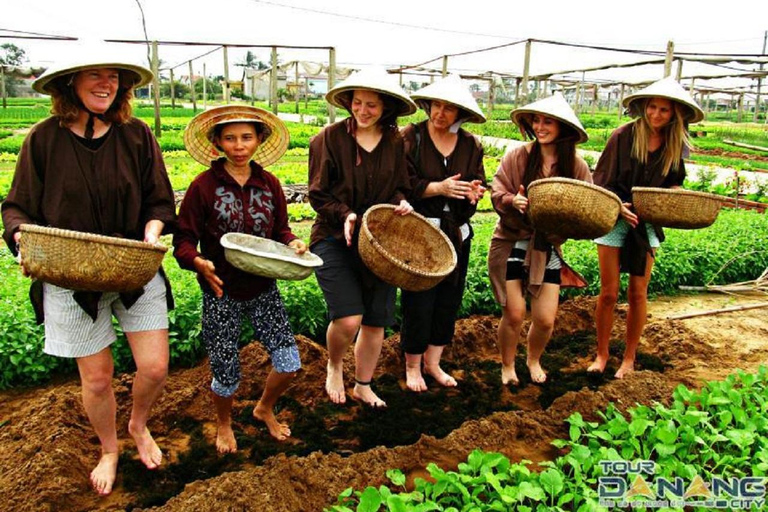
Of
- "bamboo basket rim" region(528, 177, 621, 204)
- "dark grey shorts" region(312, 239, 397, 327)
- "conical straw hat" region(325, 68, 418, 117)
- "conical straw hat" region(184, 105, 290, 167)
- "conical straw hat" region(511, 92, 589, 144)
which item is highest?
"conical straw hat" region(325, 68, 418, 117)

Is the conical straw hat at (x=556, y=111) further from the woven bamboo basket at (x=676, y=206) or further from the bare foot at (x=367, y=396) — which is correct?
the bare foot at (x=367, y=396)

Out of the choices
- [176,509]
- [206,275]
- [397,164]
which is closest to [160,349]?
[206,275]

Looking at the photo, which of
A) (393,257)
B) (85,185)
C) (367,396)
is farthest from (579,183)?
(85,185)

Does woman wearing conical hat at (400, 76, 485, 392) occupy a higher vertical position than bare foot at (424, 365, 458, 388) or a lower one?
higher

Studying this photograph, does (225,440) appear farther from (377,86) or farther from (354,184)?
(377,86)

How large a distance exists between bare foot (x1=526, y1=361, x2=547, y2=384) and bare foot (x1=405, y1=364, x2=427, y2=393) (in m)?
0.78

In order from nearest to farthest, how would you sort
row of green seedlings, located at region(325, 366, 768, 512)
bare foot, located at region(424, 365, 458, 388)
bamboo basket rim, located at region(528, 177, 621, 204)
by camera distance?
row of green seedlings, located at region(325, 366, 768, 512) → bamboo basket rim, located at region(528, 177, 621, 204) → bare foot, located at region(424, 365, 458, 388)

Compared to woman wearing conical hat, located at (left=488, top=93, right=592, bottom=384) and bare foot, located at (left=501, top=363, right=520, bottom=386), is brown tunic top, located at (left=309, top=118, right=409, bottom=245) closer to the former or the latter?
woman wearing conical hat, located at (left=488, top=93, right=592, bottom=384)

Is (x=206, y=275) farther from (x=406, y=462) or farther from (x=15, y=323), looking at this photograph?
(x=15, y=323)

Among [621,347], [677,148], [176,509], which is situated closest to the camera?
[176,509]

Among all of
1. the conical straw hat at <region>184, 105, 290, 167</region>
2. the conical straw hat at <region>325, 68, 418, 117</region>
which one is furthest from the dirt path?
A: the conical straw hat at <region>325, 68, 418, 117</region>

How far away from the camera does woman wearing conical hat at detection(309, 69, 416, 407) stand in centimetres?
346

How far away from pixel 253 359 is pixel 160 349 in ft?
4.37

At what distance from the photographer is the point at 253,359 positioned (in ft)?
13.9
